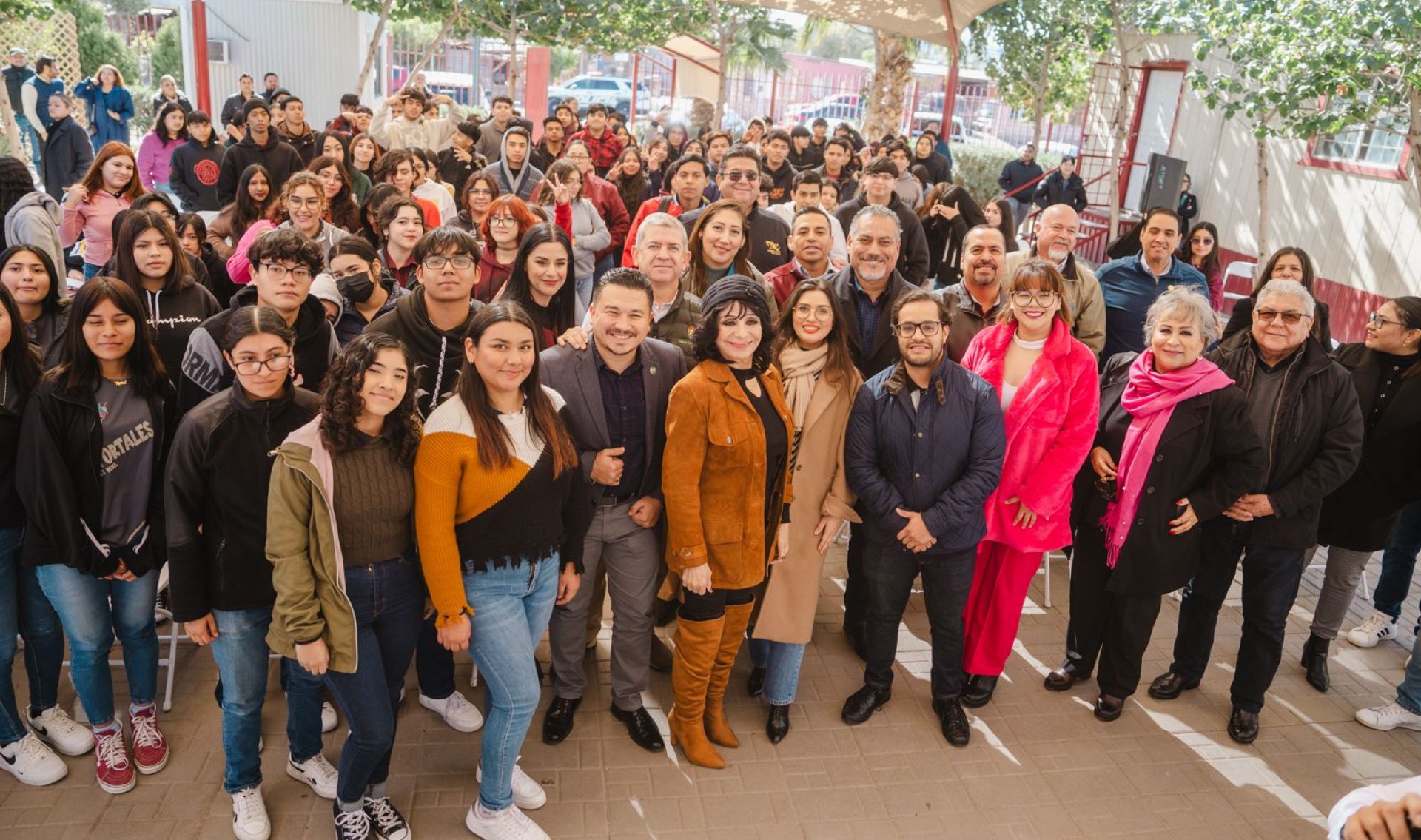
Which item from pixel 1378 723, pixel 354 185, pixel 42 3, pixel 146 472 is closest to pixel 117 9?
pixel 42 3

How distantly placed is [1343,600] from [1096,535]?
1.45 meters

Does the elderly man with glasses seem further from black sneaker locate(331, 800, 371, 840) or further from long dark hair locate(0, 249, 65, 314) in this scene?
long dark hair locate(0, 249, 65, 314)

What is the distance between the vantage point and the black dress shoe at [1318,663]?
188 inches

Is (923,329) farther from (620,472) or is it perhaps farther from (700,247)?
(700,247)

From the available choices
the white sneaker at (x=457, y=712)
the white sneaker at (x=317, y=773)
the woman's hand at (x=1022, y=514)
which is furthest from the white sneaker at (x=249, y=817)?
the woman's hand at (x=1022, y=514)

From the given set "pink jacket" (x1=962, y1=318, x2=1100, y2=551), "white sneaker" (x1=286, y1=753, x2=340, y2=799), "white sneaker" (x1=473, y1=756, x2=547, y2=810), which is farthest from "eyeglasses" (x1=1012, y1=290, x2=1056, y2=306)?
"white sneaker" (x1=286, y1=753, x2=340, y2=799)

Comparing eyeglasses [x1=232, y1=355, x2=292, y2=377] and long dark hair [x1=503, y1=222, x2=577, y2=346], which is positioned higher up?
long dark hair [x1=503, y1=222, x2=577, y2=346]

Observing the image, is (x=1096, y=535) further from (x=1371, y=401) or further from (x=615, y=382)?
(x=615, y=382)

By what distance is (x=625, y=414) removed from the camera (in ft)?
12.1

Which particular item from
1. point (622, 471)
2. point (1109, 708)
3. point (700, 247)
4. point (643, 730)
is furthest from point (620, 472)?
point (1109, 708)

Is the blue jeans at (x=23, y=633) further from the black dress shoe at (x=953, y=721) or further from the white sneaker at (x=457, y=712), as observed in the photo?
the black dress shoe at (x=953, y=721)

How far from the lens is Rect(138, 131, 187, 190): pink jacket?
923 cm

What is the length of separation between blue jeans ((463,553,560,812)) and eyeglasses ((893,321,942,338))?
1.57 metres

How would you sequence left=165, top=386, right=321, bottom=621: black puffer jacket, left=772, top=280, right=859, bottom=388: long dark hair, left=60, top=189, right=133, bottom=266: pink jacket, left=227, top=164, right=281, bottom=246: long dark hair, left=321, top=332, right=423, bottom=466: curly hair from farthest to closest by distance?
1. left=227, top=164, right=281, bottom=246: long dark hair
2. left=60, top=189, right=133, bottom=266: pink jacket
3. left=772, top=280, right=859, bottom=388: long dark hair
4. left=165, top=386, right=321, bottom=621: black puffer jacket
5. left=321, top=332, right=423, bottom=466: curly hair
